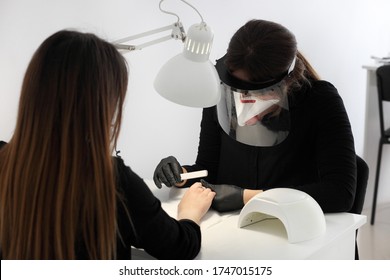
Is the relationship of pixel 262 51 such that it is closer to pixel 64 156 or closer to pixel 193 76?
pixel 193 76

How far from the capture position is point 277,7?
2.68m

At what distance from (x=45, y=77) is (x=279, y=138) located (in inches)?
29.7

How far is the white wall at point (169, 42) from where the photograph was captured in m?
1.88

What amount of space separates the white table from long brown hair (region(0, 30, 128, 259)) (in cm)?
30

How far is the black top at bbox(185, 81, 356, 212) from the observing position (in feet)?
4.77

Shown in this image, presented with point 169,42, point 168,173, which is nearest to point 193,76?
point 168,173

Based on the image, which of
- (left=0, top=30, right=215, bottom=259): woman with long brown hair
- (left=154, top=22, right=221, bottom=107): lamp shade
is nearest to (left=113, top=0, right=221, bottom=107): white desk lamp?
(left=154, top=22, right=221, bottom=107): lamp shade

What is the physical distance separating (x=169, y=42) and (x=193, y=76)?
1.24 meters

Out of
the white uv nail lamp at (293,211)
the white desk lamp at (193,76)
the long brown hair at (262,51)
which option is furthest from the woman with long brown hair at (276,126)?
the white desk lamp at (193,76)

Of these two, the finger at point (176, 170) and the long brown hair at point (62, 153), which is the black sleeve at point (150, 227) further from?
the finger at point (176, 170)

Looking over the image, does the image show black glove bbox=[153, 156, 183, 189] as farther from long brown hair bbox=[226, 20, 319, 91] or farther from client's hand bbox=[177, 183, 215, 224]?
long brown hair bbox=[226, 20, 319, 91]

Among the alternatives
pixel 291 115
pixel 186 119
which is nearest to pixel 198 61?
pixel 291 115

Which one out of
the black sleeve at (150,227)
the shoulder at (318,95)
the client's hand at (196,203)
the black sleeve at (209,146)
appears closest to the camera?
the black sleeve at (150,227)

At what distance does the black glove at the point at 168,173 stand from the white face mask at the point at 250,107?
288 millimetres
